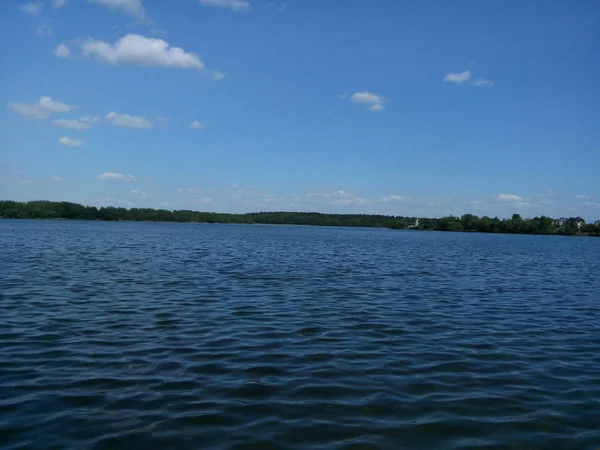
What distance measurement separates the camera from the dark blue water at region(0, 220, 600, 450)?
7234 mm

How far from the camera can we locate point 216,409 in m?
7.92

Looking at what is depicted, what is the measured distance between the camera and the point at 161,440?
6.82 metres

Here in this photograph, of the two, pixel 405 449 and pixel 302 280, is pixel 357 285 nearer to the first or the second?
pixel 302 280

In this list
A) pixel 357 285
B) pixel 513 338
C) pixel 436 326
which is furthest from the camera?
pixel 357 285

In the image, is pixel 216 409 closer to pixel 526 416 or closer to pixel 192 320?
pixel 526 416

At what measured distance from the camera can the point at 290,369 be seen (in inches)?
402

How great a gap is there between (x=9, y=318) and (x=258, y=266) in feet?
63.6

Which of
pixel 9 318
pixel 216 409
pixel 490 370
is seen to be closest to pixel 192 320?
pixel 9 318

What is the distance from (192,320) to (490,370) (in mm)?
8853

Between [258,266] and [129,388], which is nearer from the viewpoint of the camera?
[129,388]

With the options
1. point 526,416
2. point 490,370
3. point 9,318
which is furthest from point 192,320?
point 526,416

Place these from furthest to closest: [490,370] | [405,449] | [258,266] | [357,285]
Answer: [258,266], [357,285], [490,370], [405,449]

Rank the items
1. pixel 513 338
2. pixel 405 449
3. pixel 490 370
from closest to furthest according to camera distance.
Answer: pixel 405 449 → pixel 490 370 → pixel 513 338

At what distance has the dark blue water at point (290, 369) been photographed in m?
7.23
